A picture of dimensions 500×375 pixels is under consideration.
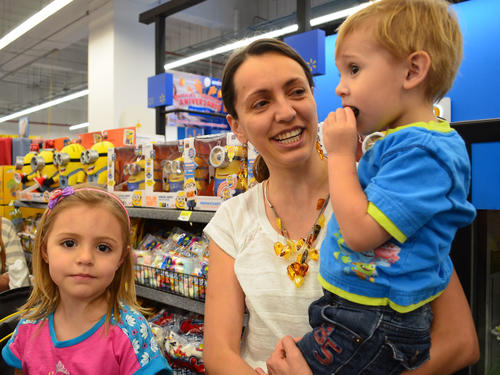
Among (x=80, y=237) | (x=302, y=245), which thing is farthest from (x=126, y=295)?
(x=302, y=245)

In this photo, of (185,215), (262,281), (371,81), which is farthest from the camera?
(185,215)

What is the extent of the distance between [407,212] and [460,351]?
48 cm

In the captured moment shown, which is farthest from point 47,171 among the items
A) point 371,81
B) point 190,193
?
point 371,81

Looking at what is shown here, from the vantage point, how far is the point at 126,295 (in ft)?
5.02

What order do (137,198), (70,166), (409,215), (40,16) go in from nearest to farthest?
(409,215), (137,198), (70,166), (40,16)

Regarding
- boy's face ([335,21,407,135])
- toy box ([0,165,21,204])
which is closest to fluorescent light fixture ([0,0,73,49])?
toy box ([0,165,21,204])

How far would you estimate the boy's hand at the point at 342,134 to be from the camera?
987 millimetres

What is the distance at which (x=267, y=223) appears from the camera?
4.53 feet

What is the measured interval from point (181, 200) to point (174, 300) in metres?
0.55

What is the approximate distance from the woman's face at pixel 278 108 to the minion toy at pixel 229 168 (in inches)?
28.2

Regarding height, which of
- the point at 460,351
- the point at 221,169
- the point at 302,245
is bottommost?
the point at 460,351

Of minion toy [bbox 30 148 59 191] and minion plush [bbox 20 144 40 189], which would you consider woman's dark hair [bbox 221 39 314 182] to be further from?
minion plush [bbox 20 144 40 189]

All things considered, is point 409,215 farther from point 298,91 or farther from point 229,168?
point 229,168

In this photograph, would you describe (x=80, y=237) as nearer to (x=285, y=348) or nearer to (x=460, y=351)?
(x=285, y=348)
